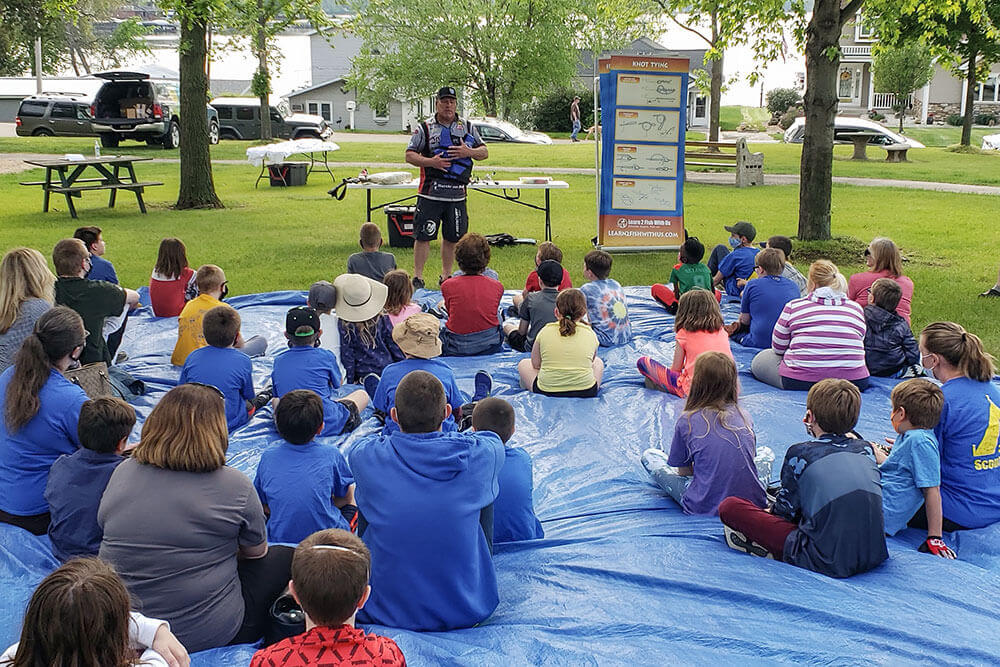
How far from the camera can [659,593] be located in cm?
392

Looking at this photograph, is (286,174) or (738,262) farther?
(286,174)

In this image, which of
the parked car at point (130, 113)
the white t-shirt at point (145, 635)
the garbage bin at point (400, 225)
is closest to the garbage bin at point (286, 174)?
the garbage bin at point (400, 225)

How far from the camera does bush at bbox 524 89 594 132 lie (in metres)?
46.9

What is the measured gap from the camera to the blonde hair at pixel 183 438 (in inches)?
132

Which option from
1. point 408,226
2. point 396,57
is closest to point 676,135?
point 408,226

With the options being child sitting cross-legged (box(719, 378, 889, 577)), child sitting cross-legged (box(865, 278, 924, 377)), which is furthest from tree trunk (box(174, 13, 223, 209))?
child sitting cross-legged (box(719, 378, 889, 577))

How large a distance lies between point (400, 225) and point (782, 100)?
48.3m

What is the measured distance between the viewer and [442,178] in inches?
404

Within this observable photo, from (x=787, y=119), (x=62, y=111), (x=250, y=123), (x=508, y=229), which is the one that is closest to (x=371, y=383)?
(x=508, y=229)

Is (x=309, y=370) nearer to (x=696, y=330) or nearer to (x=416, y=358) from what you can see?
(x=416, y=358)

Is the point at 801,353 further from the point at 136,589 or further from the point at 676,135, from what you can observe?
the point at 676,135

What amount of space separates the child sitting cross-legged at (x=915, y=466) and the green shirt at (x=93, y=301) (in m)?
4.79

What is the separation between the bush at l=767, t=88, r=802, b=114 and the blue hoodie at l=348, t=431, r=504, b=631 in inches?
2186

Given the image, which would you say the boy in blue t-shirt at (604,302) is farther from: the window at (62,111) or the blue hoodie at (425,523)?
the window at (62,111)
